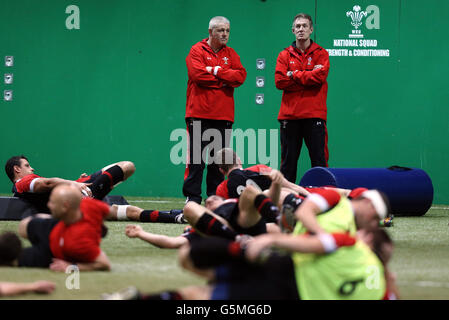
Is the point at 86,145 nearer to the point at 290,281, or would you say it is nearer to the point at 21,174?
the point at 21,174

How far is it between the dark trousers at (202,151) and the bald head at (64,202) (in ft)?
12.6

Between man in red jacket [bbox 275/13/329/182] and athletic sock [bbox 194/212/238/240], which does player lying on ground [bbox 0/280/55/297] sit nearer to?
athletic sock [bbox 194/212/238/240]

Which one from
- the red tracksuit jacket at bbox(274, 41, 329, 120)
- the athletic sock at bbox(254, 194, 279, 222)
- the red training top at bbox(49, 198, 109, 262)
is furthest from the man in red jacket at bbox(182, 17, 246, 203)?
the red training top at bbox(49, 198, 109, 262)

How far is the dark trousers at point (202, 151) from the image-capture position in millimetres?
8219

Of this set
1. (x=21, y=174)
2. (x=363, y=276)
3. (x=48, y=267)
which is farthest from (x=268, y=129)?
(x=363, y=276)

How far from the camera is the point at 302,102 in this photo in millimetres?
8648

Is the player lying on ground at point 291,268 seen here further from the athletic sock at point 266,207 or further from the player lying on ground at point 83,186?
the player lying on ground at point 83,186

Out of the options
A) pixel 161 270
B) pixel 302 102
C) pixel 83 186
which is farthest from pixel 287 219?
pixel 302 102

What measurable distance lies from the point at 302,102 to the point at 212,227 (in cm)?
407

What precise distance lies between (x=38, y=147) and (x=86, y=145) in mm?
778

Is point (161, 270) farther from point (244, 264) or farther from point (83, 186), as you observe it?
point (83, 186)

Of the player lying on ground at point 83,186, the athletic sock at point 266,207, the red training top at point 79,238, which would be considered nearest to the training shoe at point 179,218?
the player lying on ground at point 83,186

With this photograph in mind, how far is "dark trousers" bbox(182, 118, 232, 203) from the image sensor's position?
27.0 ft

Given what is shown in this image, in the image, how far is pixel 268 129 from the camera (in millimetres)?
10984
